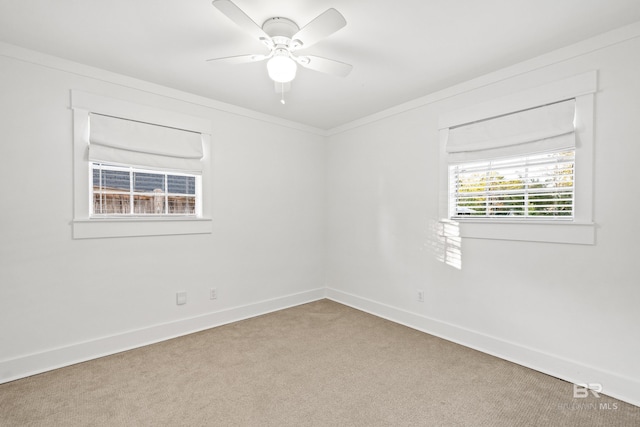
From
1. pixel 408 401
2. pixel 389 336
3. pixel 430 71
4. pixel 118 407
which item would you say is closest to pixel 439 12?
pixel 430 71

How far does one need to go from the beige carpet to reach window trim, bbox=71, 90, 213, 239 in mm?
1105

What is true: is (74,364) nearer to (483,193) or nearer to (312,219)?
(312,219)

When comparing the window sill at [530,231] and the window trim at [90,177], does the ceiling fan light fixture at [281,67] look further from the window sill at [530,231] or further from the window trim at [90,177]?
the window sill at [530,231]

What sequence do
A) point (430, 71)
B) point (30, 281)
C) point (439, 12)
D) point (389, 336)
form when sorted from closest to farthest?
point (439, 12) < point (30, 281) < point (430, 71) < point (389, 336)

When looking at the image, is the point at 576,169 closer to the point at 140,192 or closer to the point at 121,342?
the point at 140,192

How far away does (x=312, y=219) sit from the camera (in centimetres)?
434

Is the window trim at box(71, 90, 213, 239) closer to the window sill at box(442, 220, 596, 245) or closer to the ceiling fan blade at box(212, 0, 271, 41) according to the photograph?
the ceiling fan blade at box(212, 0, 271, 41)

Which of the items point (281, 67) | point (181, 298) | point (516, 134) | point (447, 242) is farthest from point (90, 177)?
point (516, 134)

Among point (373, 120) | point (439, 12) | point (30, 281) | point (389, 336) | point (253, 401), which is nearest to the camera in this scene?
point (439, 12)

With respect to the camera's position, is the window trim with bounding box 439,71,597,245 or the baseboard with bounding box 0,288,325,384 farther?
the baseboard with bounding box 0,288,325,384

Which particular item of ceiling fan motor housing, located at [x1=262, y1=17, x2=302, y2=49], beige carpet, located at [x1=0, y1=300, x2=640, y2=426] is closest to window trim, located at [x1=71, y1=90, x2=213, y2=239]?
beige carpet, located at [x1=0, y1=300, x2=640, y2=426]

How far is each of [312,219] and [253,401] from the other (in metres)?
2.62

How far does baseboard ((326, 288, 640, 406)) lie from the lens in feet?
6.76

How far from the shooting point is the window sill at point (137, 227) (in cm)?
260
